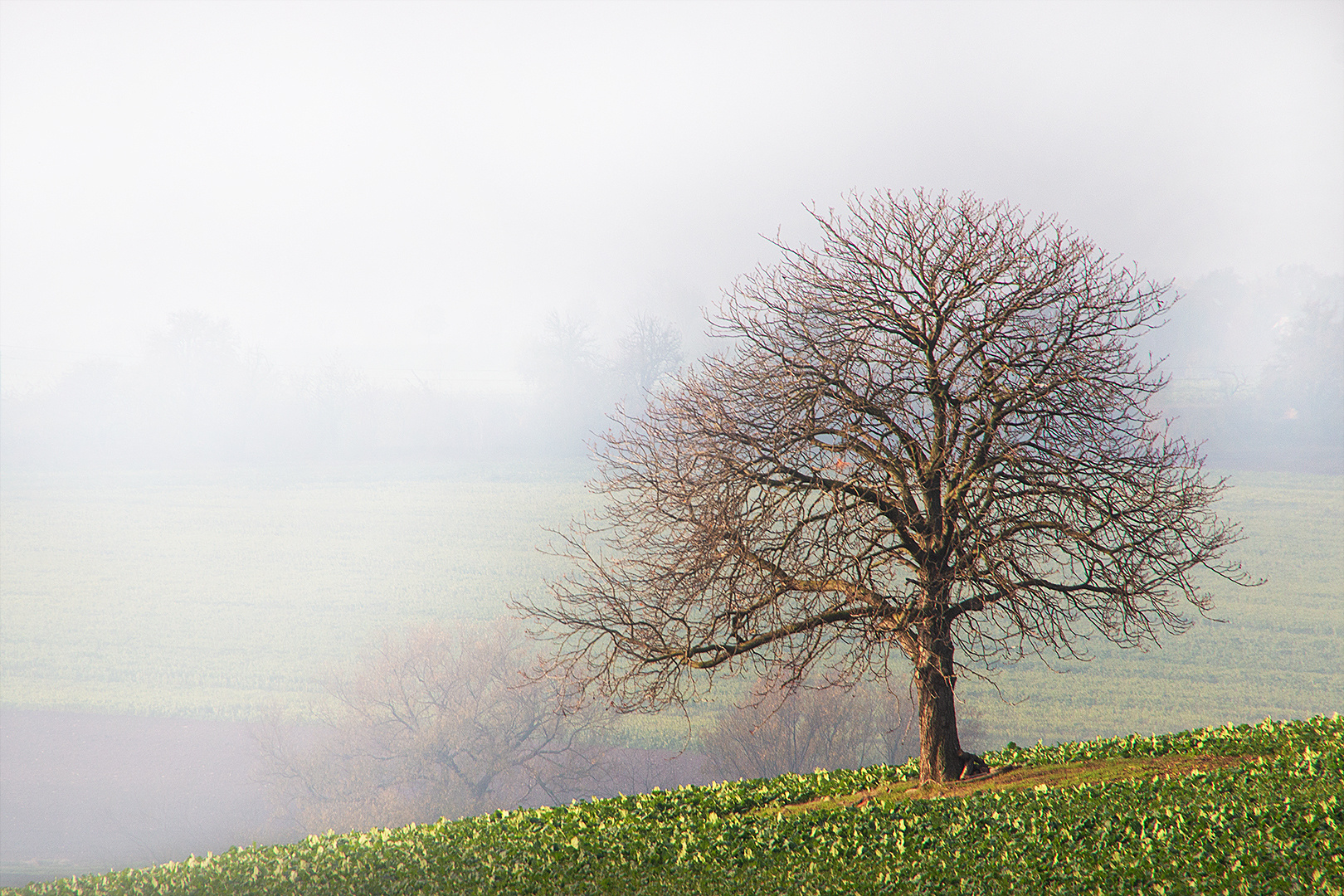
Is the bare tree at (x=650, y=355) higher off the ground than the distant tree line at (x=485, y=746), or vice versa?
the bare tree at (x=650, y=355)

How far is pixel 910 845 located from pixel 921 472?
20.5 feet

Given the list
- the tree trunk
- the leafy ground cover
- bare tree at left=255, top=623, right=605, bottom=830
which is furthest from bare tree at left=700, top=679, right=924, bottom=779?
the leafy ground cover

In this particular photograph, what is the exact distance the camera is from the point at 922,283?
1505cm

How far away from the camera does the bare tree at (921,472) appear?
1427 centimetres

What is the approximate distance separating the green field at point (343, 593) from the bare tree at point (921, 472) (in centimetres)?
5214

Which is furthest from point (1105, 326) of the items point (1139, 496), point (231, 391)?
point (231, 391)

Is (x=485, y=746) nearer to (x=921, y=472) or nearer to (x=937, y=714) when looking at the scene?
(x=937, y=714)

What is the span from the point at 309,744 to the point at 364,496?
42.1 metres

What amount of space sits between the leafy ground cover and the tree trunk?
2.66 ft

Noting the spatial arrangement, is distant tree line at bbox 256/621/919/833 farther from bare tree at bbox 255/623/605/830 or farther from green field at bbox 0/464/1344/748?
green field at bbox 0/464/1344/748

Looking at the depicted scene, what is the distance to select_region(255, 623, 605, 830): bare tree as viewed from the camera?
56.7 meters

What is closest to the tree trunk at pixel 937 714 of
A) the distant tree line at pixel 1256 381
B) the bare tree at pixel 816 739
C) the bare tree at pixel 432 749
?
the bare tree at pixel 816 739

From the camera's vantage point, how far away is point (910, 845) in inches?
428

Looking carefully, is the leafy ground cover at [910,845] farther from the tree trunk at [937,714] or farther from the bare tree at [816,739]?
Result: the bare tree at [816,739]
